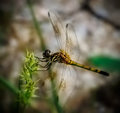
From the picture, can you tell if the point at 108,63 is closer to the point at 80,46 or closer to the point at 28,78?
the point at 80,46

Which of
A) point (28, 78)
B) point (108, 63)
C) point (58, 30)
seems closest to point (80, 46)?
point (108, 63)

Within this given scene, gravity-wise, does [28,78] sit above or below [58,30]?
below

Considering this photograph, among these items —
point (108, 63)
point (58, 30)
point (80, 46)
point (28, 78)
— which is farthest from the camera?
point (80, 46)

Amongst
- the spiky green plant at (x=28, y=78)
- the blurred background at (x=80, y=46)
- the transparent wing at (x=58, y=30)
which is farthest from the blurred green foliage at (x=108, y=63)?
the spiky green plant at (x=28, y=78)

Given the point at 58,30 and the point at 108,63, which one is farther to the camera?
the point at 108,63

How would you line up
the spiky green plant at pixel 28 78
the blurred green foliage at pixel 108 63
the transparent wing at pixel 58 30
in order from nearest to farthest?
the spiky green plant at pixel 28 78 → the transparent wing at pixel 58 30 → the blurred green foliage at pixel 108 63

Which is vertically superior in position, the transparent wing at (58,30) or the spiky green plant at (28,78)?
the transparent wing at (58,30)

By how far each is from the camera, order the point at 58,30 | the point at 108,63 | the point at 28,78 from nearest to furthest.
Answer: the point at 28,78
the point at 58,30
the point at 108,63

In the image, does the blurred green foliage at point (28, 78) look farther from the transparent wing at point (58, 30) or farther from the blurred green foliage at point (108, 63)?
the blurred green foliage at point (108, 63)

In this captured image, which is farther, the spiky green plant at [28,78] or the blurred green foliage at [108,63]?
the blurred green foliage at [108,63]
